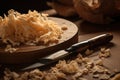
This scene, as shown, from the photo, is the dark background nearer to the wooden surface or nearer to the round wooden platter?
the wooden surface

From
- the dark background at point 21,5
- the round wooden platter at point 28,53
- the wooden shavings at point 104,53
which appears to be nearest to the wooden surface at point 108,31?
the wooden shavings at point 104,53

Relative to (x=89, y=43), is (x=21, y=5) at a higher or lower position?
higher

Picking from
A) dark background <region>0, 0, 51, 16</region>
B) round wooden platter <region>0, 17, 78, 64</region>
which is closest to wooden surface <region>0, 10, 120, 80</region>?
round wooden platter <region>0, 17, 78, 64</region>

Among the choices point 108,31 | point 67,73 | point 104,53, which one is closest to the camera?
point 67,73

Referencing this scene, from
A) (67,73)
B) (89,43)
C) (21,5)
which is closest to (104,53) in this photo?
(89,43)

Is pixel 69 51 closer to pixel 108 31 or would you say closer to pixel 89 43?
pixel 89 43

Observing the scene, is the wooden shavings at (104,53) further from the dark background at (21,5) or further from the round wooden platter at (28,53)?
the dark background at (21,5)

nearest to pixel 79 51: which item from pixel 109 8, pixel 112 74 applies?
pixel 112 74
